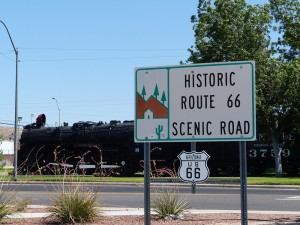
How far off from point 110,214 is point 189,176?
6.57 m

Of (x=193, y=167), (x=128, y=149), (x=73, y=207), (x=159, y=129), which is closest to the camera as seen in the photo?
(x=159, y=129)

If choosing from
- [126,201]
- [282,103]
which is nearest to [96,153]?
[282,103]

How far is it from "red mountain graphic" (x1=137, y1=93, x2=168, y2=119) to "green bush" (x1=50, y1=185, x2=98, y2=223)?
4867 mm

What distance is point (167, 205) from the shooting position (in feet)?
39.5

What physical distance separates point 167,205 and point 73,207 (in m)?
1.93

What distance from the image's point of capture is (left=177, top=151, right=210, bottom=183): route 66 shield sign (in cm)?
686

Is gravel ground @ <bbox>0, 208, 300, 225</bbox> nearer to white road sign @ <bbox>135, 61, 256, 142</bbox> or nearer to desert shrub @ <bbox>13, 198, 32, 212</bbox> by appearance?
desert shrub @ <bbox>13, 198, 32, 212</bbox>

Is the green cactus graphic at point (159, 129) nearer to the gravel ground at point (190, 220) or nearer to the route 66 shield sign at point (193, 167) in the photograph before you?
the route 66 shield sign at point (193, 167)

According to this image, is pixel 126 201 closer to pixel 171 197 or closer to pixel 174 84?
pixel 171 197

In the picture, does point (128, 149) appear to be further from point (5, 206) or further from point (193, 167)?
point (193, 167)

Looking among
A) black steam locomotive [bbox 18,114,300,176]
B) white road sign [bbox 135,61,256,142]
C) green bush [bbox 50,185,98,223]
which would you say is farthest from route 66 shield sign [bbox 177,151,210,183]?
black steam locomotive [bbox 18,114,300,176]

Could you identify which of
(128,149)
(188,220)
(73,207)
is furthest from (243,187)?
(128,149)

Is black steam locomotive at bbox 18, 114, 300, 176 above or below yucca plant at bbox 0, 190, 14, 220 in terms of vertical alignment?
above

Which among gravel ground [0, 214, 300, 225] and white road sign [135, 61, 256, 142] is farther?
gravel ground [0, 214, 300, 225]
